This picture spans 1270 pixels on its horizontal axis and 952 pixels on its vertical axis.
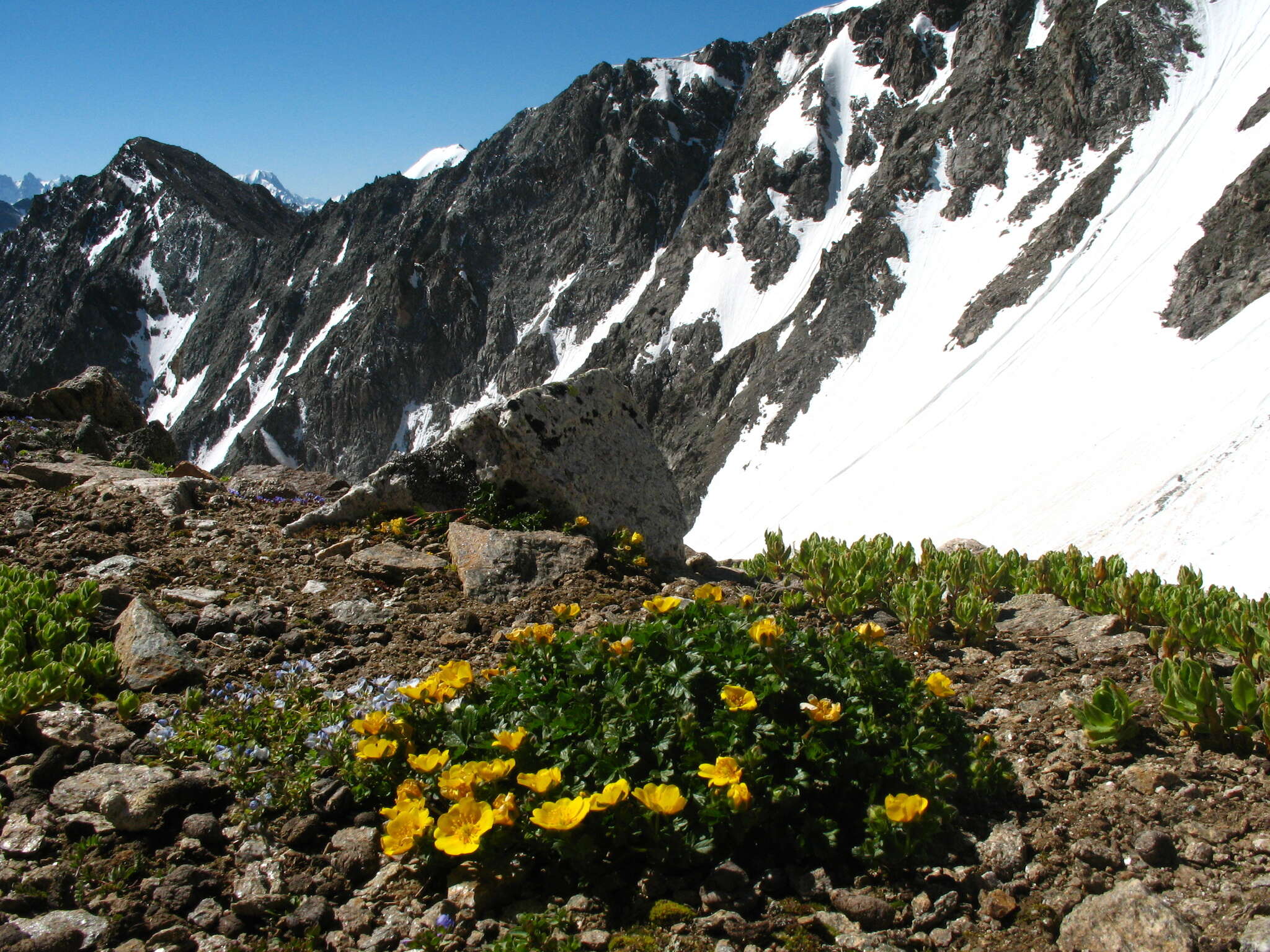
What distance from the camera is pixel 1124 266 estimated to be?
46.0 metres

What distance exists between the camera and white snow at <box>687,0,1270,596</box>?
26328mm

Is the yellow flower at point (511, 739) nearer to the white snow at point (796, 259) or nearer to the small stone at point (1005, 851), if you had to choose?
the small stone at point (1005, 851)

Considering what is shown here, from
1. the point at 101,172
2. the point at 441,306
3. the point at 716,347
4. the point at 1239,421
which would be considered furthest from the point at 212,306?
the point at 1239,421

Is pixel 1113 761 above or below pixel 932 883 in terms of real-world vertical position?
below

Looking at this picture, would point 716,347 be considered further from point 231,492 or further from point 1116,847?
point 1116,847

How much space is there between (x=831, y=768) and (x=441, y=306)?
4289 inches

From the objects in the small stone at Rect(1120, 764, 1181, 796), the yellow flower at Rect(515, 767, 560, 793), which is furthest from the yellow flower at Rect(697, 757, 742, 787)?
the small stone at Rect(1120, 764, 1181, 796)

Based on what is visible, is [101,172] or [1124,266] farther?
[101,172]

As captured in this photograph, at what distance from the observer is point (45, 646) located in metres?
4.08

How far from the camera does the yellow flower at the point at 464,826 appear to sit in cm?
237

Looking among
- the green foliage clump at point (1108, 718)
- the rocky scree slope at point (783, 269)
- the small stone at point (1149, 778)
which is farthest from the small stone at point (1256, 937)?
the rocky scree slope at point (783, 269)

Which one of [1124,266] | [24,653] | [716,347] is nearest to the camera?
[24,653]

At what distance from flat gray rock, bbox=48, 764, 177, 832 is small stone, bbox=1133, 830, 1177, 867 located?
3.44 meters

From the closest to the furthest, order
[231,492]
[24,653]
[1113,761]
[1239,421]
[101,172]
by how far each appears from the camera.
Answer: [1113,761] < [24,653] < [231,492] < [1239,421] < [101,172]
